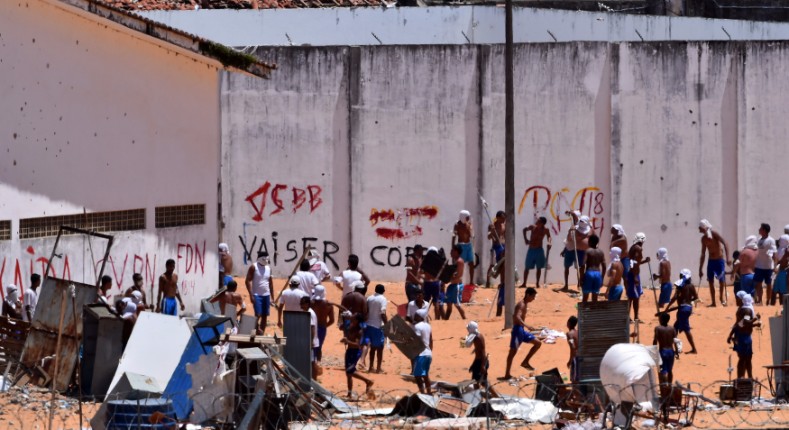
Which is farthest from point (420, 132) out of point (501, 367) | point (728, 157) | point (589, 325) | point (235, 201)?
point (589, 325)

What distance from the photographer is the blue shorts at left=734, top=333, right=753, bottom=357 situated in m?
20.1

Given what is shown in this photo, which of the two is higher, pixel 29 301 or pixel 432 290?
pixel 29 301

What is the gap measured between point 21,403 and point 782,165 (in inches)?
661

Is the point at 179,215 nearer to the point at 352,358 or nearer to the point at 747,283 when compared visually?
the point at 352,358

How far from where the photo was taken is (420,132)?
2967cm

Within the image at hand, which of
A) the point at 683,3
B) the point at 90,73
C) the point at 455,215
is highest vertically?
the point at 683,3

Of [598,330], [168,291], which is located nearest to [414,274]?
[168,291]

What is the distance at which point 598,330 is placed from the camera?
19.2 meters

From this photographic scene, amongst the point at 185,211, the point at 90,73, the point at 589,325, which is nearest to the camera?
the point at 589,325

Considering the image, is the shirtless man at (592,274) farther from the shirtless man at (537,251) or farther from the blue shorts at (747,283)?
the shirtless man at (537,251)

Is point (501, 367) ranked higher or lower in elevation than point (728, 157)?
lower

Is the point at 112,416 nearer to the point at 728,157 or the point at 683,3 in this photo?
the point at 728,157

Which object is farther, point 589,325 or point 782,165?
point 782,165

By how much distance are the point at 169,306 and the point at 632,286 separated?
24.0 ft
